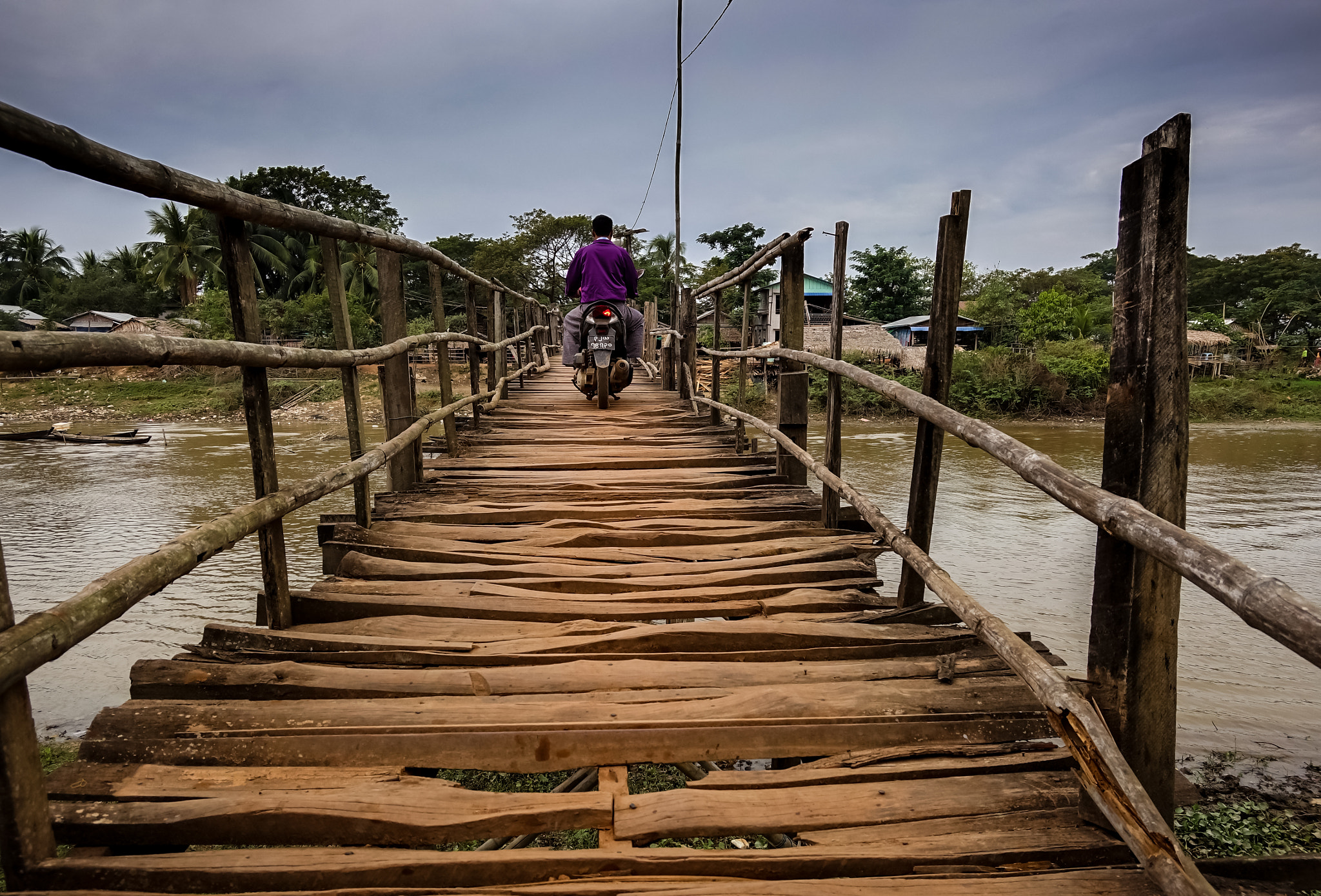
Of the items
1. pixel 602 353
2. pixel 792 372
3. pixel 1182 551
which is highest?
pixel 602 353

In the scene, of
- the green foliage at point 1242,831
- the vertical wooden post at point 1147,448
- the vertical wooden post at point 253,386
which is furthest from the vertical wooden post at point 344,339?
the green foliage at point 1242,831

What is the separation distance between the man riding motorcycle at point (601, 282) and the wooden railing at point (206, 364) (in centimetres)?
253

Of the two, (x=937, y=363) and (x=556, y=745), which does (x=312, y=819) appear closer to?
(x=556, y=745)

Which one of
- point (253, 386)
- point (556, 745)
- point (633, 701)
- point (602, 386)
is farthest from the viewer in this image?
point (602, 386)

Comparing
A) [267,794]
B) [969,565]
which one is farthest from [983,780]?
[969,565]

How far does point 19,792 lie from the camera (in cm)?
117

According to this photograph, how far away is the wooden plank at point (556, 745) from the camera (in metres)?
1.54

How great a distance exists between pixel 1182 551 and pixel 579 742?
1.23 metres

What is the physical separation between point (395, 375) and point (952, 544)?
8434mm

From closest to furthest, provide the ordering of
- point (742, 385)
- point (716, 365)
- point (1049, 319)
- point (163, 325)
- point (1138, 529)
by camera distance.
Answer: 1. point (1138, 529)
2. point (742, 385)
3. point (716, 365)
4. point (1049, 319)
5. point (163, 325)

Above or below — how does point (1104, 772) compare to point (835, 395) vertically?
below

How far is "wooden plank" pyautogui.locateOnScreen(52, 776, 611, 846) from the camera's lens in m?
1.32

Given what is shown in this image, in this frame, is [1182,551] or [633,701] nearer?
[1182,551]

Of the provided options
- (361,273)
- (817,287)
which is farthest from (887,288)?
(361,273)
